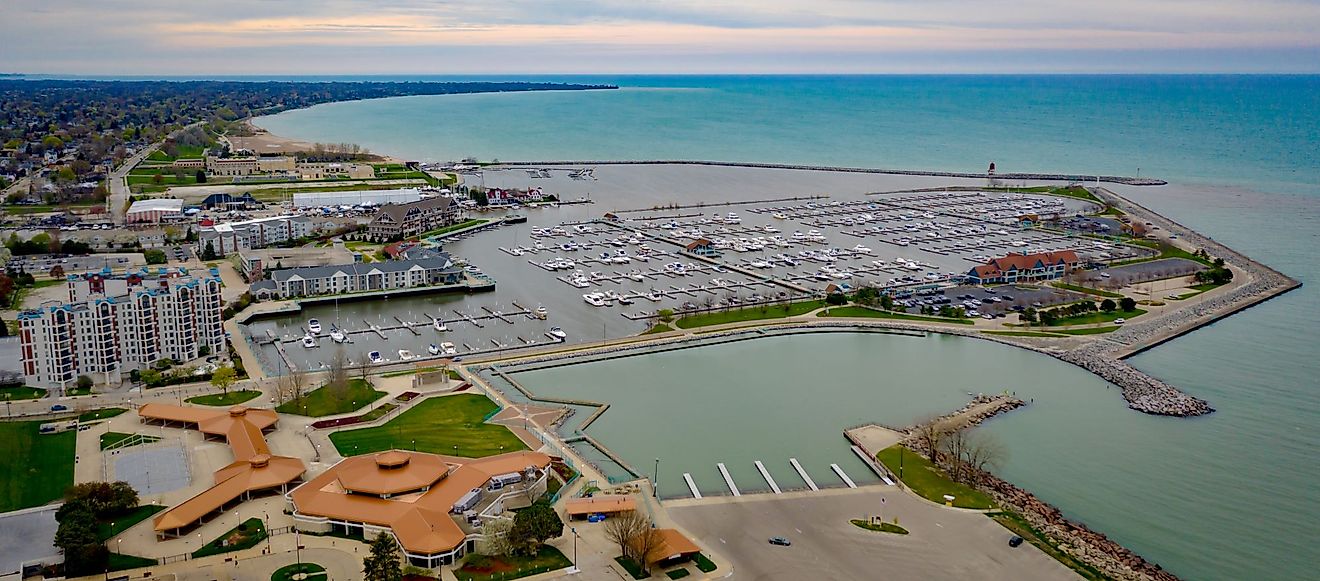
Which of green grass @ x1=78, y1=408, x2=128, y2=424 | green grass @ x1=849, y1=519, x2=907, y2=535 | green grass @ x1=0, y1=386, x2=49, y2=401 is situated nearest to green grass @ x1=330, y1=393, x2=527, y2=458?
green grass @ x1=78, y1=408, x2=128, y2=424

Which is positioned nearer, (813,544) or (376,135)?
(813,544)

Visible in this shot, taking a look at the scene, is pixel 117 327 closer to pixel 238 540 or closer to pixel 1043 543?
pixel 238 540

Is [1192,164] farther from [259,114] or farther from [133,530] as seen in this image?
[259,114]

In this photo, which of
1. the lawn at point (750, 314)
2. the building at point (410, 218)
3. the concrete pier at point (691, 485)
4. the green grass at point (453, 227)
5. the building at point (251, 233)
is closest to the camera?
the concrete pier at point (691, 485)

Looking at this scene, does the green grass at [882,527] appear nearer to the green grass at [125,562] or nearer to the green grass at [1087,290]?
the green grass at [125,562]

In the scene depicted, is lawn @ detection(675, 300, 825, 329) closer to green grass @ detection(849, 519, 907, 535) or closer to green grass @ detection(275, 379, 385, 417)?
green grass @ detection(275, 379, 385, 417)

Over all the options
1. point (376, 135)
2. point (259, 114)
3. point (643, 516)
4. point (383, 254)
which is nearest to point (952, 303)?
point (643, 516)

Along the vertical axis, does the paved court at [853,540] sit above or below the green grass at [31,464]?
above

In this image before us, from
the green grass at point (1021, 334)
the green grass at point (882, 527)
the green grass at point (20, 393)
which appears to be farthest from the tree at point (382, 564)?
the green grass at point (1021, 334)
